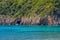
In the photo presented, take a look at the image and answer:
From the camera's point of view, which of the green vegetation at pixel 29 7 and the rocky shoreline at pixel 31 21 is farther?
the green vegetation at pixel 29 7

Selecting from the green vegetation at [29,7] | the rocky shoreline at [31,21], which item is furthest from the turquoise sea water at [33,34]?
the green vegetation at [29,7]

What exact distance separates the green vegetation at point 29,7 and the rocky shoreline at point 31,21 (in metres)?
1.40

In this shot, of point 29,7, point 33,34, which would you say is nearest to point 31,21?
point 29,7

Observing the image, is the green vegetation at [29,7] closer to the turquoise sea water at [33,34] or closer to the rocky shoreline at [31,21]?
the rocky shoreline at [31,21]

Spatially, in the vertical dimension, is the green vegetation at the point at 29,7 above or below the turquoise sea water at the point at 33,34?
above

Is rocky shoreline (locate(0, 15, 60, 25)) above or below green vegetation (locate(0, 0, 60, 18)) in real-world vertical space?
below

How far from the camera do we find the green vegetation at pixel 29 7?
79.6 meters

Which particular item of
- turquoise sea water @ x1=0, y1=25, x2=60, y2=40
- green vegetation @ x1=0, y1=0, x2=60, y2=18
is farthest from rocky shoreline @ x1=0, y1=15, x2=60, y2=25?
turquoise sea water @ x1=0, y1=25, x2=60, y2=40

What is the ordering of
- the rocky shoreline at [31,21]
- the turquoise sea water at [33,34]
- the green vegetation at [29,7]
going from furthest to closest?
the green vegetation at [29,7], the rocky shoreline at [31,21], the turquoise sea water at [33,34]

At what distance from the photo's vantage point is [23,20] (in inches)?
3255

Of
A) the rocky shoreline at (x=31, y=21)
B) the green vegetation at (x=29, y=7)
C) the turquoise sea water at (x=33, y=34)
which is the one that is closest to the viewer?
the turquoise sea water at (x=33, y=34)

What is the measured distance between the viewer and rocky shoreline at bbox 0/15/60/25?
76750 millimetres

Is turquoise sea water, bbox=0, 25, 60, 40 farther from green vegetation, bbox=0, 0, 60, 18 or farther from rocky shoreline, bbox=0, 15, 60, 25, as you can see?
green vegetation, bbox=0, 0, 60, 18

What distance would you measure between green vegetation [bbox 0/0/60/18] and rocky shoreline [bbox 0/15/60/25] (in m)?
1.40
